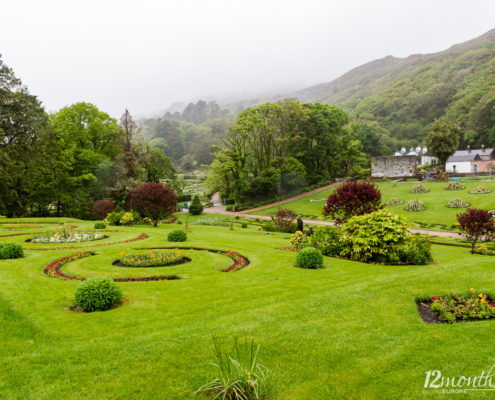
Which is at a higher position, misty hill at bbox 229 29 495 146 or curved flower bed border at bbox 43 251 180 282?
misty hill at bbox 229 29 495 146

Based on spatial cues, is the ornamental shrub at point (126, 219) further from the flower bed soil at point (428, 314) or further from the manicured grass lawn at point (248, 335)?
the flower bed soil at point (428, 314)

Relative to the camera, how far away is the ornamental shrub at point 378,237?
1245 centimetres

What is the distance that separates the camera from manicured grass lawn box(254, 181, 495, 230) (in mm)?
29906

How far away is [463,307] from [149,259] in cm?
1057

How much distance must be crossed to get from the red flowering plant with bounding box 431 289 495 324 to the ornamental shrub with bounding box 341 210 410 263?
17.1ft

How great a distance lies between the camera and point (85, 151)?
3688 cm

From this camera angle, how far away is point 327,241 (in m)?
14.3

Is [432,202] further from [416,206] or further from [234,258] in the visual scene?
[234,258]

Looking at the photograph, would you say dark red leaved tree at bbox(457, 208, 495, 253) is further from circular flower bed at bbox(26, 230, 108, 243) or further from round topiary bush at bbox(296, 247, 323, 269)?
circular flower bed at bbox(26, 230, 108, 243)

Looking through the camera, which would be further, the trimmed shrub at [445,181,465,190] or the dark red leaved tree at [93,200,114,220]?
the trimmed shrub at [445,181,465,190]

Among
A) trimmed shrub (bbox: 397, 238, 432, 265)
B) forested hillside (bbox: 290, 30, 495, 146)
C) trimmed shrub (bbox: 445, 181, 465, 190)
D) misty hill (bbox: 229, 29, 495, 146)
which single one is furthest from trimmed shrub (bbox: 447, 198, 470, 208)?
forested hillside (bbox: 290, 30, 495, 146)

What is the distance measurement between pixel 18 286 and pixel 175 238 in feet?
27.8

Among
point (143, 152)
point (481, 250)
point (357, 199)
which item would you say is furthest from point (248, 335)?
point (143, 152)

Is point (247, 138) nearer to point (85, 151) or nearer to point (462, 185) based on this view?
point (85, 151)
